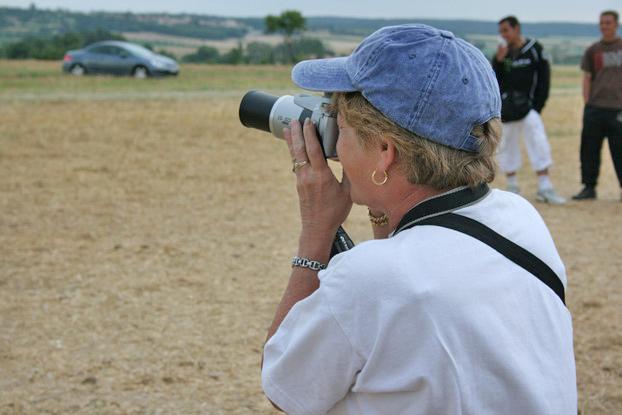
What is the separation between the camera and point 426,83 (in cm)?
162

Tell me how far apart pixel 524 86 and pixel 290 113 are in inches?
264

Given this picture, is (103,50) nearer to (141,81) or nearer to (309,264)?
(141,81)

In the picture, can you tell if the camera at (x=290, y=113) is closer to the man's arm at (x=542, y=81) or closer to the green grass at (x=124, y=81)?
the man's arm at (x=542, y=81)

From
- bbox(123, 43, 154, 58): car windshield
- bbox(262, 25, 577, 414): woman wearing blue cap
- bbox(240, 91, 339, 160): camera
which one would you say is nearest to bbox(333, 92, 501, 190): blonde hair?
bbox(262, 25, 577, 414): woman wearing blue cap

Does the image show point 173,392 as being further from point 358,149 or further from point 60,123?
point 60,123

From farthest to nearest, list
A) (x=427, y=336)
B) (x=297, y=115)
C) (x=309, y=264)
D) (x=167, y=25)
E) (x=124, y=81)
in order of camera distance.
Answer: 1. (x=167, y=25)
2. (x=124, y=81)
3. (x=297, y=115)
4. (x=309, y=264)
5. (x=427, y=336)

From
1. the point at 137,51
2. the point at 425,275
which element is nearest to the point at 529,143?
the point at 425,275

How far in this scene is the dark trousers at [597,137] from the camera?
28.7ft

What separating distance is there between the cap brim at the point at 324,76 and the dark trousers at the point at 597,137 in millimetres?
7559

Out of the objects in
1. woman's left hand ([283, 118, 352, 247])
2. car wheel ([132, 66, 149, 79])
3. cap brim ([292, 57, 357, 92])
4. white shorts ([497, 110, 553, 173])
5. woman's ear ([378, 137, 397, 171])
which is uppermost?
cap brim ([292, 57, 357, 92])

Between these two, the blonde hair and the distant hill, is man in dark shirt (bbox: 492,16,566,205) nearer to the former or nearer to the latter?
the blonde hair

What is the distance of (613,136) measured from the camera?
8797mm

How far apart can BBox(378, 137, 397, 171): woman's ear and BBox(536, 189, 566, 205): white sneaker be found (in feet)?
24.3

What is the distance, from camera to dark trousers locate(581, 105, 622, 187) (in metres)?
8.76
